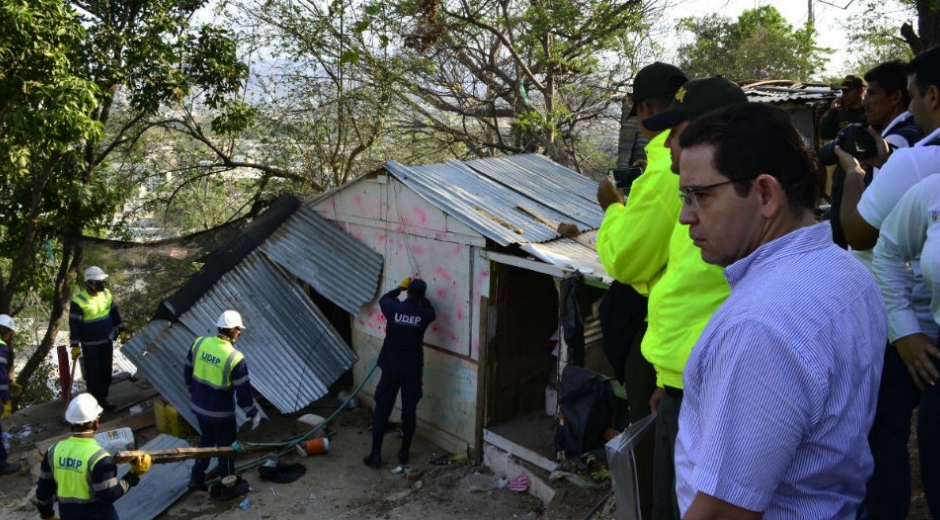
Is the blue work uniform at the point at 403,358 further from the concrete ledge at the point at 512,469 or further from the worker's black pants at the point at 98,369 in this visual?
the worker's black pants at the point at 98,369

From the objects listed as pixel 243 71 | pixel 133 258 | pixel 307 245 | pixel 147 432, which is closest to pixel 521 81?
pixel 243 71

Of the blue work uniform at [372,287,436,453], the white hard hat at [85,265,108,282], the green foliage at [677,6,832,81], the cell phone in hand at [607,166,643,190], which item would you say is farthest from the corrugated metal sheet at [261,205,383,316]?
the green foliage at [677,6,832,81]

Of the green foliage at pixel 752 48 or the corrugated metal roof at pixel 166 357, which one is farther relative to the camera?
the green foliage at pixel 752 48

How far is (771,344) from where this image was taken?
4.24 feet

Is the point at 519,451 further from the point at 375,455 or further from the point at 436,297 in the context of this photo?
the point at 436,297

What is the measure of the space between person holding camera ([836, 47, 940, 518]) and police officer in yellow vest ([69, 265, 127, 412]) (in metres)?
8.58

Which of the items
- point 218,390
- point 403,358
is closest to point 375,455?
point 403,358

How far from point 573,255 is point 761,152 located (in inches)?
210

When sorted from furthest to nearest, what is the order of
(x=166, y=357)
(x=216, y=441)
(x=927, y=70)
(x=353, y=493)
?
(x=166, y=357)
(x=353, y=493)
(x=216, y=441)
(x=927, y=70)

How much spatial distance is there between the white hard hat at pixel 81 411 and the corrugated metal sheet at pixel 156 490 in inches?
78.5

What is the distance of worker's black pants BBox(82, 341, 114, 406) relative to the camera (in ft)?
29.1

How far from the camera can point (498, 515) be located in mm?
6445

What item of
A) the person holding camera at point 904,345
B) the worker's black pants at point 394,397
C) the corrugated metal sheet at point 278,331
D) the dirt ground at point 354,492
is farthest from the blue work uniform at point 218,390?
the person holding camera at point 904,345

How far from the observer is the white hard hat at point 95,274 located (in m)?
8.70
